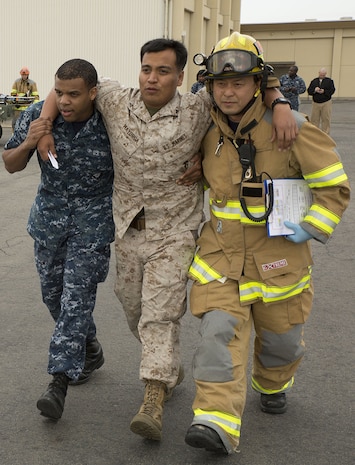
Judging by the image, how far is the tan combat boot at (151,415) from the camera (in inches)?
131

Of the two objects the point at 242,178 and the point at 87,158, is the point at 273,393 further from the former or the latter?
the point at 87,158

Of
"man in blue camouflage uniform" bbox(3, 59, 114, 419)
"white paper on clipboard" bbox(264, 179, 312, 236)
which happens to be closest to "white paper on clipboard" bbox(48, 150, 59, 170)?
"man in blue camouflage uniform" bbox(3, 59, 114, 419)

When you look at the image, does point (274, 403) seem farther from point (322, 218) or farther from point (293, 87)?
point (293, 87)

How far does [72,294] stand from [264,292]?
3.36ft

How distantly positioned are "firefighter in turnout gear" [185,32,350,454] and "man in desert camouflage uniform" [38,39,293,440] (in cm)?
13

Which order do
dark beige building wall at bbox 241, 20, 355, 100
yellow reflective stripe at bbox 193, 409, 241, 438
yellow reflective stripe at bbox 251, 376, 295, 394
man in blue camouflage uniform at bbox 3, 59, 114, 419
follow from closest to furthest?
yellow reflective stripe at bbox 193, 409, 241, 438
man in blue camouflage uniform at bbox 3, 59, 114, 419
yellow reflective stripe at bbox 251, 376, 295, 394
dark beige building wall at bbox 241, 20, 355, 100

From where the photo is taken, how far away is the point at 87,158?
12.2 ft

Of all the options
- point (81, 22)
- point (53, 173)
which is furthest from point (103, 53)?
point (53, 173)

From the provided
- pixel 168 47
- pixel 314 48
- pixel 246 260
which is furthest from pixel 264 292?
pixel 314 48

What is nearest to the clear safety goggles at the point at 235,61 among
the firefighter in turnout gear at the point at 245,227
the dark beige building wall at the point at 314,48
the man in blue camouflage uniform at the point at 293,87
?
the firefighter in turnout gear at the point at 245,227

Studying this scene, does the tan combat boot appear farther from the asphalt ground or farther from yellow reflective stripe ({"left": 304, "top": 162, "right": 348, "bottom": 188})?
yellow reflective stripe ({"left": 304, "top": 162, "right": 348, "bottom": 188})

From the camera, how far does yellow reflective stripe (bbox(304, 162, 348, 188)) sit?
3.32m

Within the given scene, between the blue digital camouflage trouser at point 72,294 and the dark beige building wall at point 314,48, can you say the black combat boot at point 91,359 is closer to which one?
the blue digital camouflage trouser at point 72,294

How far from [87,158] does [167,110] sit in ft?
1.68
